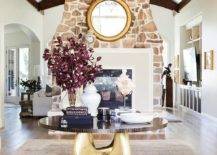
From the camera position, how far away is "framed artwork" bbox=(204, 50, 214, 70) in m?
9.80

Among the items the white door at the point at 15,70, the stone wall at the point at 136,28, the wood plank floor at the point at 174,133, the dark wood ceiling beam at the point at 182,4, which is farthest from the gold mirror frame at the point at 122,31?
the white door at the point at 15,70

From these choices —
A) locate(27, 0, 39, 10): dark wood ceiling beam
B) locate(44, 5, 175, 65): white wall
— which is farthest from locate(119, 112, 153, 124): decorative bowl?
locate(44, 5, 175, 65): white wall

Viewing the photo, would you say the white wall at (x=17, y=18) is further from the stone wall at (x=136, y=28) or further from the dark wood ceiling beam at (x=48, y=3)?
the stone wall at (x=136, y=28)

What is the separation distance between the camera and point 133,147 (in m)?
6.36

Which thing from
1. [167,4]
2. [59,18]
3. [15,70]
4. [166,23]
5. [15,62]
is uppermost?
[167,4]

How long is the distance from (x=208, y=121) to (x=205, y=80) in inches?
48.3

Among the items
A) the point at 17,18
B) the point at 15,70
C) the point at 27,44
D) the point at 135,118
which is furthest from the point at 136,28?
the point at 15,70

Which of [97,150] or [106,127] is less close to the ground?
[106,127]

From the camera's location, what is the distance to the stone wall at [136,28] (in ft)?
25.6

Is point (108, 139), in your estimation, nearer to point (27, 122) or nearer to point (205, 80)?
point (27, 122)

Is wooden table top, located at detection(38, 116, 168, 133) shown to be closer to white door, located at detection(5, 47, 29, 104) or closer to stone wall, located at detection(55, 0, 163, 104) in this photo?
stone wall, located at detection(55, 0, 163, 104)

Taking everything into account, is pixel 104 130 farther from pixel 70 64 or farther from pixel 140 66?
pixel 140 66

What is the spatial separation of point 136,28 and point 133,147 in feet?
8.22

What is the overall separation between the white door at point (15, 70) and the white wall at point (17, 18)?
2.00m
